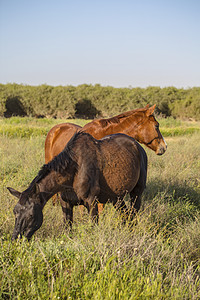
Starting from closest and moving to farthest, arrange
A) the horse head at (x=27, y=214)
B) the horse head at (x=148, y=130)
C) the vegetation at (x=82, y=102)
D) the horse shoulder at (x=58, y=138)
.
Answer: the horse head at (x=27, y=214), the horse head at (x=148, y=130), the horse shoulder at (x=58, y=138), the vegetation at (x=82, y=102)

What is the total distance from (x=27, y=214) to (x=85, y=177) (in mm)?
820

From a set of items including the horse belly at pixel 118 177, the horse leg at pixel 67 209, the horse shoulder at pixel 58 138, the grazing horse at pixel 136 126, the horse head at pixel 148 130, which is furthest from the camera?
the horse shoulder at pixel 58 138

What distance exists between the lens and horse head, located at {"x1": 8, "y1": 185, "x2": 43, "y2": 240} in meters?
2.87

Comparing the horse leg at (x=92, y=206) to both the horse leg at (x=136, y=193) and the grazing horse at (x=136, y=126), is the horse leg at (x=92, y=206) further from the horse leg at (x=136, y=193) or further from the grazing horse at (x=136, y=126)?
the grazing horse at (x=136, y=126)

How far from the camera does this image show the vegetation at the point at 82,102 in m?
27.8

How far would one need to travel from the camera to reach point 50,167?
322 cm

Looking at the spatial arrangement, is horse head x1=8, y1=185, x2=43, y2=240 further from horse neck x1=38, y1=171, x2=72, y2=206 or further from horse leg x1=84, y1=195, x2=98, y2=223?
horse leg x1=84, y1=195, x2=98, y2=223

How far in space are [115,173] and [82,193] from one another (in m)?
0.61

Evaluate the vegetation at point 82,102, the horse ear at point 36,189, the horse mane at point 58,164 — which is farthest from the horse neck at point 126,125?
the vegetation at point 82,102

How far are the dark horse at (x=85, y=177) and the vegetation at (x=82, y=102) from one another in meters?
23.4

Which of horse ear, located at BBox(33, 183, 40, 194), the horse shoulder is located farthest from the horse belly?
the horse shoulder

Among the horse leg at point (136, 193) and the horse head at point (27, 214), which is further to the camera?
the horse leg at point (136, 193)

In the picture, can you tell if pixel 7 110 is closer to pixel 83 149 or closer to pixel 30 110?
pixel 30 110

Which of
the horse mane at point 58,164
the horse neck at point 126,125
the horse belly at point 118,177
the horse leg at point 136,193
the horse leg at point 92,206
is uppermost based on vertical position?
the horse neck at point 126,125
